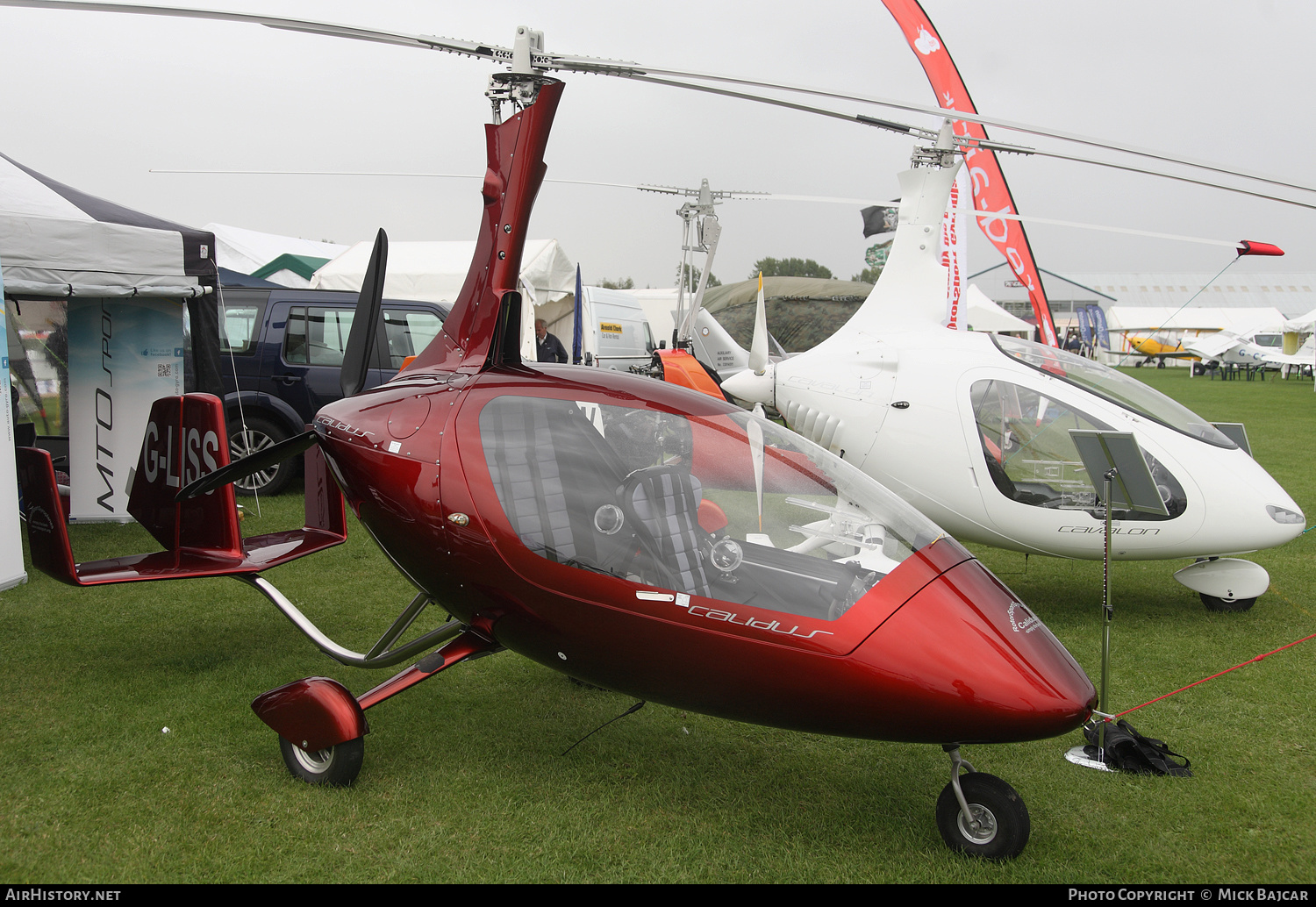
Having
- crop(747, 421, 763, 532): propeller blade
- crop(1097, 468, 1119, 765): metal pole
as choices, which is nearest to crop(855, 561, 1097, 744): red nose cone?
crop(747, 421, 763, 532): propeller blade

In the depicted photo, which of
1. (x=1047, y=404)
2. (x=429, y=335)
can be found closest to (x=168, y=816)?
(x=1047, y=404)

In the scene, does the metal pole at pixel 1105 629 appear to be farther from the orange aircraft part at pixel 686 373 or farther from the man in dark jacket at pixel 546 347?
the man in dark jacket at pixel 546 347

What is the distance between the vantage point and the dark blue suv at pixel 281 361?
817 cm

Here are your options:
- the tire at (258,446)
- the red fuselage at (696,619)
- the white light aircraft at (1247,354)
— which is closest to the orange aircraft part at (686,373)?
the tire at (258,446)

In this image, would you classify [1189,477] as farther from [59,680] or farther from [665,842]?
[59,680]

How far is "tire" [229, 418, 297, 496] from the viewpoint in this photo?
26.5ft

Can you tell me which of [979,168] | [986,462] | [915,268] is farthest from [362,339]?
[979,168]

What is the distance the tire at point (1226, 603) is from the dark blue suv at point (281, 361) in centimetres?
705

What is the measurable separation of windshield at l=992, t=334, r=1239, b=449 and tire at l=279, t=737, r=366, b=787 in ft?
13.9

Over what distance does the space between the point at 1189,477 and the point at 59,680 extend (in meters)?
6.12

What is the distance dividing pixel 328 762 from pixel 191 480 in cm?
187

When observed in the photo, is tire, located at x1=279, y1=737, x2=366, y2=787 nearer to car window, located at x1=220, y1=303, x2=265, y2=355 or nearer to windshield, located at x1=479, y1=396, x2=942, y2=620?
windshield, located at x1=479, y1=396, x2=942, y2=620

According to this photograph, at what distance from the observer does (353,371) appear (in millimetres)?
3947

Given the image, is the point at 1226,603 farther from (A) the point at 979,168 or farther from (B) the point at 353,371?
(A) the point at 979,168
